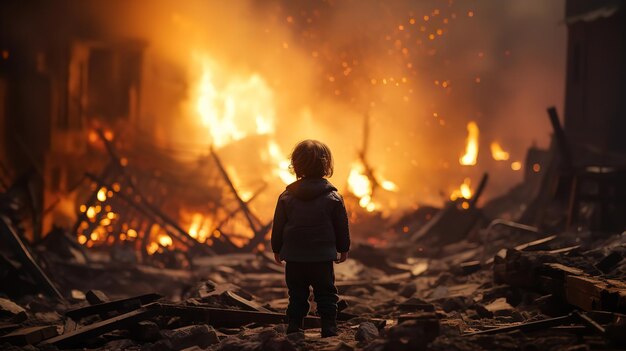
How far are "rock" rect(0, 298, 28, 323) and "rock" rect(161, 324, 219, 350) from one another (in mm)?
2345

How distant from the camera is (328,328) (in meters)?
6.05

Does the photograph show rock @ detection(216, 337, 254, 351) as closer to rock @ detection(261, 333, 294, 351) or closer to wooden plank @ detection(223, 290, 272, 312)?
rock @ detection(261, 333, 294, 351)

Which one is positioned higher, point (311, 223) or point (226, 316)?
point (311, 223)

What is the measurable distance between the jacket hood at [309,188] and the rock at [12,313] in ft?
12.5

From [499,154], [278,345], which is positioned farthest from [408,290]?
[499,154]

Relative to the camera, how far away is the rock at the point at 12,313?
7.69 metres

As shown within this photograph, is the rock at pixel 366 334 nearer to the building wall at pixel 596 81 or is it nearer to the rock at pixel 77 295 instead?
the rock at pixel 77 295

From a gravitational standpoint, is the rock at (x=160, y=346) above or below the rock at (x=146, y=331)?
below

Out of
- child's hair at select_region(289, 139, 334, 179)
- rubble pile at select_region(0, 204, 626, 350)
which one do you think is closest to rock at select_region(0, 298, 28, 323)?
rubble pile at select_region(0, 204, 626, 350)

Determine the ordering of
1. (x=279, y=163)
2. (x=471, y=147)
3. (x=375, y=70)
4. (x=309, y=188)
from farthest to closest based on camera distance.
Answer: (x=471, y=147) < (x=375, y=70) < (x=279, y=163) < (x=309, y=188)

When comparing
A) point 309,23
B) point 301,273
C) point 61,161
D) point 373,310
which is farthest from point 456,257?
point 309,23

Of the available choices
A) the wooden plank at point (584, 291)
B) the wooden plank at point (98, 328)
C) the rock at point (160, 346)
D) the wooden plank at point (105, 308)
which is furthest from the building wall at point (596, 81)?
the rock at point (160, 346)

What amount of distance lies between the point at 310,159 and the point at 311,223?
0.57 m

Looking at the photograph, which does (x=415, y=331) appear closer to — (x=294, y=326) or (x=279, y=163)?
(x=294, y=326)
